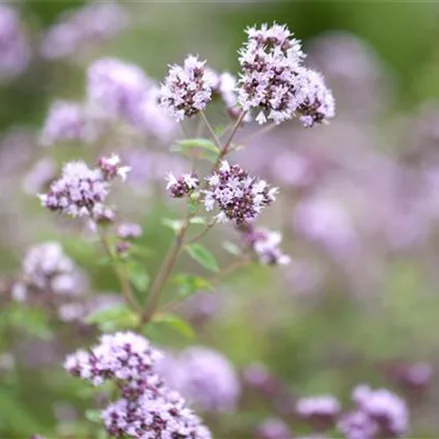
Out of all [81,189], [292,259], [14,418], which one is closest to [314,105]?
[81,189]

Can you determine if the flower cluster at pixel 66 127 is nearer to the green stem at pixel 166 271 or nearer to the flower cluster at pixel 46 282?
the flower cluster at pixel 46 282

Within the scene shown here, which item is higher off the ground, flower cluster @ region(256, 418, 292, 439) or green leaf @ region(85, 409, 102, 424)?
flower cluster @ region(256, 418, 292, 439)

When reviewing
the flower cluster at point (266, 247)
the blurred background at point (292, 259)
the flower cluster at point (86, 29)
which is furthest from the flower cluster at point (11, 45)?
the flower cluster at point (266, 247)

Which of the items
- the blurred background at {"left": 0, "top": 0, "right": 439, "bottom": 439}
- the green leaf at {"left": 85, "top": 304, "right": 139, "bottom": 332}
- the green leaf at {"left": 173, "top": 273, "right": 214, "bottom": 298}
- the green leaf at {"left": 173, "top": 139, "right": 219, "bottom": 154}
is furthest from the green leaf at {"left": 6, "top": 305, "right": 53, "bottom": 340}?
the green leaf at {"left": 173, "top": 139, "right": 219, "bottom": 154}

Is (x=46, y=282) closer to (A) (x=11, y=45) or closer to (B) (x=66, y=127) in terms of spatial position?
(B) (x=66, y=127)

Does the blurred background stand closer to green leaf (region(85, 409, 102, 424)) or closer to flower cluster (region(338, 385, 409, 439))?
flower cluster (region(338, 385, 409, 439))
